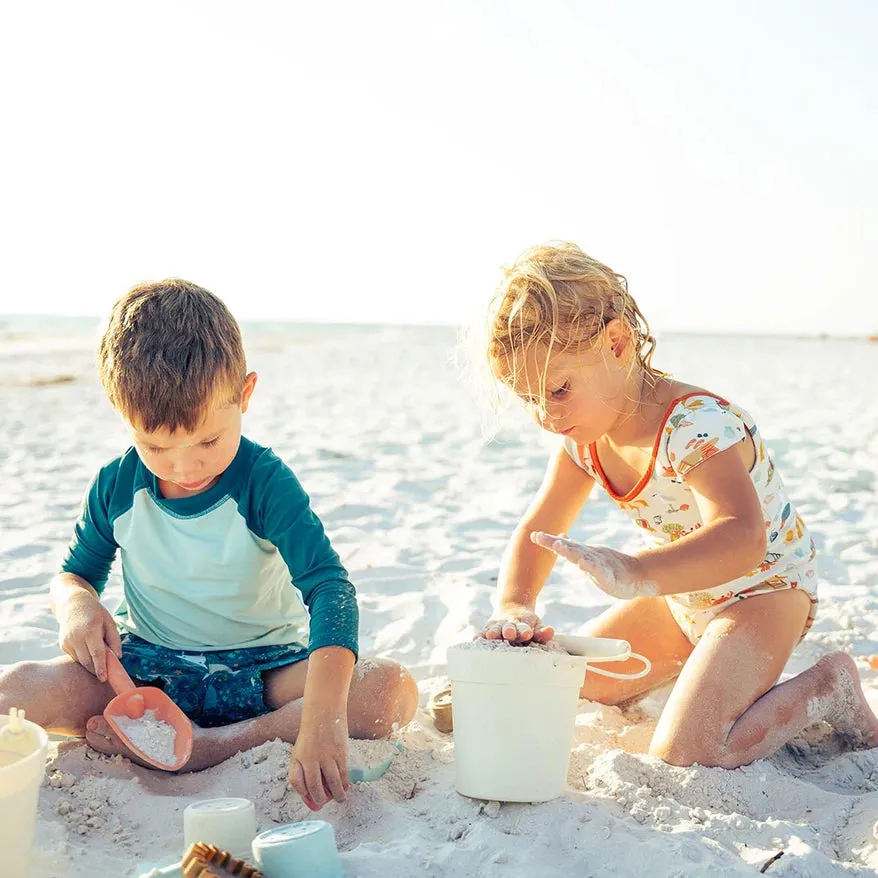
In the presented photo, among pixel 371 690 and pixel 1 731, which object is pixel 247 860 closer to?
pixel 1 731

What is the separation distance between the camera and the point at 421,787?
2053 millimetres

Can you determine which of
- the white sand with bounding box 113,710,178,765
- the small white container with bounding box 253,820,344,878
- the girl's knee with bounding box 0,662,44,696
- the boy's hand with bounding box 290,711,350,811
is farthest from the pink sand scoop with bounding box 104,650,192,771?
the small white container with bounding box 253,820,344,878

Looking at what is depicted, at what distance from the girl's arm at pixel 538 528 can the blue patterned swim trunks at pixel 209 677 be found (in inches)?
20.1

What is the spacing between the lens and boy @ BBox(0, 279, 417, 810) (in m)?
1.99

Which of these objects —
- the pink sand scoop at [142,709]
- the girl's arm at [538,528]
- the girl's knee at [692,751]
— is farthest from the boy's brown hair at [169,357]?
the girl's knee at [692,751]

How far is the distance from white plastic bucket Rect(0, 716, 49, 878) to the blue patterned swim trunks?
66 centimetres

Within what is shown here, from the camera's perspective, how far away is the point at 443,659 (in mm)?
2867

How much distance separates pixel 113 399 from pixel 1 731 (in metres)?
0.70

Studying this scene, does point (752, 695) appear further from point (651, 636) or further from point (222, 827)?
point (222, 827)

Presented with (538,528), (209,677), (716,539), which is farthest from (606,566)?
(209,677)

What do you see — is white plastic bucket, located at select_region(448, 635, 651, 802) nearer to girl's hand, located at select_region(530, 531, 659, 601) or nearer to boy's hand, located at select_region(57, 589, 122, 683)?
girl's hand, located at select_region(530, 531, 659, 601)

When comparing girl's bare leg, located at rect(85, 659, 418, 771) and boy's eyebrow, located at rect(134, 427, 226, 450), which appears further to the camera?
girl's bare leg, located at rect(85, 659, 418, 771)

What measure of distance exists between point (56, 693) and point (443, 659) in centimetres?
109

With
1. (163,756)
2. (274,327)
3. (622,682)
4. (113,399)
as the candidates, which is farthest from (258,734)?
(274,327)
